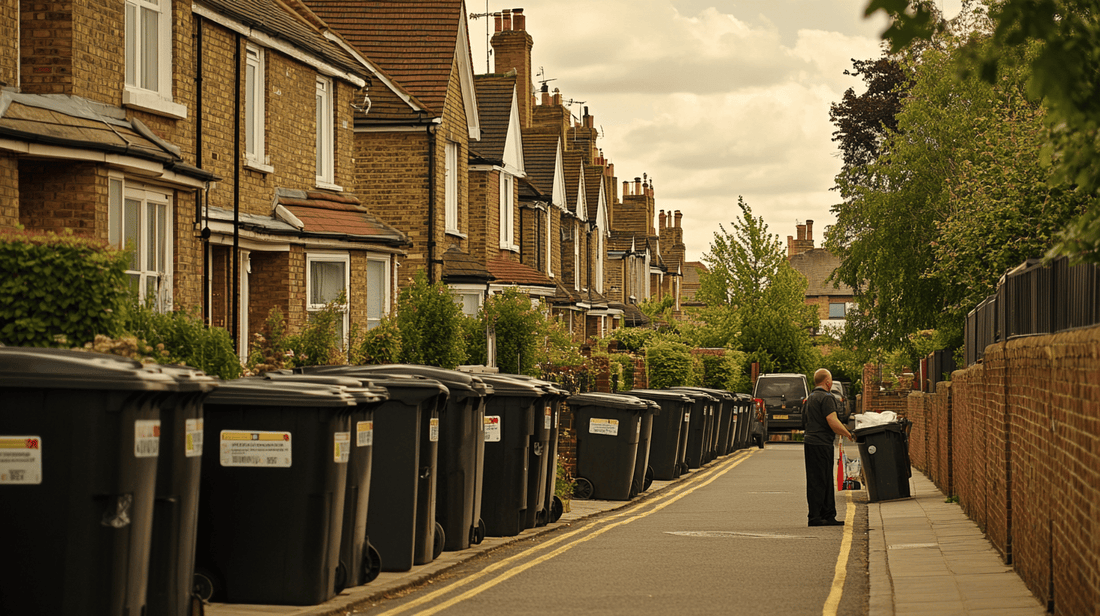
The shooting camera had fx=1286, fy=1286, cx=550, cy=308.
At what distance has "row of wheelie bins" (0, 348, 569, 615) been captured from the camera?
6449mm

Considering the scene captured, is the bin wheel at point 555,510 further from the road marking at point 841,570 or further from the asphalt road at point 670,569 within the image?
the road marking at point 841,570

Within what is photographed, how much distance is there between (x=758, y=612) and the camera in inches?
355

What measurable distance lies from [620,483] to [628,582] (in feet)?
24.5

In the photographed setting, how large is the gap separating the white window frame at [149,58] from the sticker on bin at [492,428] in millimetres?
6024

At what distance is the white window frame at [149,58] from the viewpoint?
15.3 meters

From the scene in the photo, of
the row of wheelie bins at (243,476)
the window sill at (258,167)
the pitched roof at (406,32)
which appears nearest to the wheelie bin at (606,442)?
the row of wheelie bins at (243,476)

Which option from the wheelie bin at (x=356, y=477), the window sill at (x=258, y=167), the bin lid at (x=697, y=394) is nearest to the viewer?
the wheelie bin at (x=356, y=477)

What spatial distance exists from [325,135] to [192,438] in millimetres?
15394

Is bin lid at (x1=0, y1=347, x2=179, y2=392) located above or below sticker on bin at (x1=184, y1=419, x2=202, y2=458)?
above

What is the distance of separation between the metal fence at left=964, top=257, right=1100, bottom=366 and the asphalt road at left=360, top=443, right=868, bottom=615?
2.49 m

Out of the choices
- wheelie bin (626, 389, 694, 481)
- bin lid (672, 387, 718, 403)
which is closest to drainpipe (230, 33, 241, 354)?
wheelie bin (626, 389, 694, 481)

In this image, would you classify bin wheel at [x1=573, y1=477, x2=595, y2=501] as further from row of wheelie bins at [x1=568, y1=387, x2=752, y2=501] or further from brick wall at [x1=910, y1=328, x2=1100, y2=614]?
brick wall at [x1=910, y1=328, x2=1100, y2=614]

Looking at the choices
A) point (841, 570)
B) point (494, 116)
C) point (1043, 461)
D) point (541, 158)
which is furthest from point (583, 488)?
point (541, 158)

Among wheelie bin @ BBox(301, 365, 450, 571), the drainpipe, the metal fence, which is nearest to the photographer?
the metal fence
